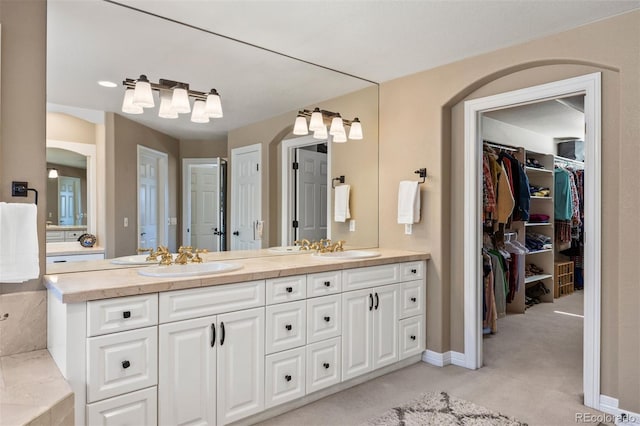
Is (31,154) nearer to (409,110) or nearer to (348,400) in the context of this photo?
(348,400)

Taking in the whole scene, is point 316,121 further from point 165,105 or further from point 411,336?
point 411,336

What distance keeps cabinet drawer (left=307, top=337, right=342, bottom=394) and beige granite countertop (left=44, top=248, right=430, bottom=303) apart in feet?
1.62

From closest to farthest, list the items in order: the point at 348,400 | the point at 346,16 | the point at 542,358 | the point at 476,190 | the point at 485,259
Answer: the point at 346,16
the point at 348,400
the point at 476,190
the point at 542,358
the point at 485,259

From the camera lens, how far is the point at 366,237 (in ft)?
12.1

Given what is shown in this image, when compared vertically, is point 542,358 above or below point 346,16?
below

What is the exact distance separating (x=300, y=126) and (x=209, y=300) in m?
1.73

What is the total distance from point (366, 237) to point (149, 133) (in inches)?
79.3

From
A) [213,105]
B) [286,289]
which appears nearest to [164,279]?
[286,289]

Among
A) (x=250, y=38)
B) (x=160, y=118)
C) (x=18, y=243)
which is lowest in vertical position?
(x=18, y=243)

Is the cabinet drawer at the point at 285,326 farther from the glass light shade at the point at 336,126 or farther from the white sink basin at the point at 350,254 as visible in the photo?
the glass light shade at the point at 336,126

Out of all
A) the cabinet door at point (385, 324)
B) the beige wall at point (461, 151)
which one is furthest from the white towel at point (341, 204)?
the cabinet door at point (385, 324)

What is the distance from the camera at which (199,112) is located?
267 cm

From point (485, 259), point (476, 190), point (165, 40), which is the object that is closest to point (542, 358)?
point (485, 259)

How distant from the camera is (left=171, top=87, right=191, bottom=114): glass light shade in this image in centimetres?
256
